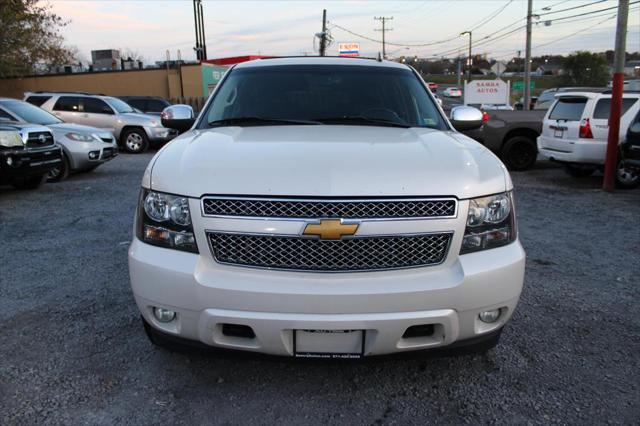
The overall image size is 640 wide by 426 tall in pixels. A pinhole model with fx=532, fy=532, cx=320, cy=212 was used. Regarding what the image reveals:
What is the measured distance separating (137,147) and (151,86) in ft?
62.7

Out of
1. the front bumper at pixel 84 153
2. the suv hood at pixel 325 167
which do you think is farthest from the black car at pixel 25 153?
the suv hood at pixel 325 167

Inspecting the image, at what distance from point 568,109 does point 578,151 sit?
37.9 inches

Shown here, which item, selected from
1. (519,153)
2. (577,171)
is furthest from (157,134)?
(577,171)

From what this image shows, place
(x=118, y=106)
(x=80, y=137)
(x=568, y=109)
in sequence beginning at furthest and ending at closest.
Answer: (x=118, y=106) → (x=80, y=137) → (x=568, y=109)

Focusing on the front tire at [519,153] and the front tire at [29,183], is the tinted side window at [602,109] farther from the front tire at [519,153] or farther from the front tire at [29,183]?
the front tire at [29,183]

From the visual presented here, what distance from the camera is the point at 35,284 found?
450cm

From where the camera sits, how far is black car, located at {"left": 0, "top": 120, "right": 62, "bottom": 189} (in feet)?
26.4

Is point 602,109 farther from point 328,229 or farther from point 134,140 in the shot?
point 134,140

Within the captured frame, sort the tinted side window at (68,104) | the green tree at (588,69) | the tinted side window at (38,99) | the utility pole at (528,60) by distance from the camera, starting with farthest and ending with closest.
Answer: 1. the green tree at (588,69)
2. the utility pole at (528,60)
3. the tinted side window at (68,104)
4. the tinted side window at (38,99)

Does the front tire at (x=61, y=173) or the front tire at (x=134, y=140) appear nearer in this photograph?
the front tire at (x=61, y=173)

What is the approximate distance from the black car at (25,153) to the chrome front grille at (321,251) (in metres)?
7.02

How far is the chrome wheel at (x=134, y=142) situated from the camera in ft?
51.3

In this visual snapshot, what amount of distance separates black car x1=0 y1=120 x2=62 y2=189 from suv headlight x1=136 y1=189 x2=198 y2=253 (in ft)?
21.5

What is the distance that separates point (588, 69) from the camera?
58.4 metres
